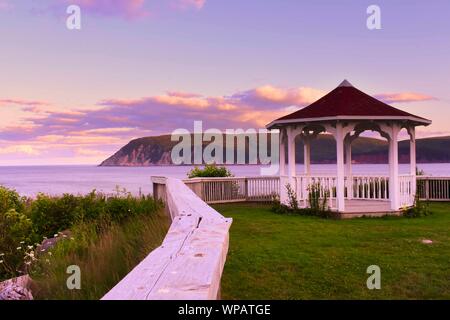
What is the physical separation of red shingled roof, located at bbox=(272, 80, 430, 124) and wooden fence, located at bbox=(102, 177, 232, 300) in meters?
12.5

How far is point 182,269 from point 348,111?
14.4 meters

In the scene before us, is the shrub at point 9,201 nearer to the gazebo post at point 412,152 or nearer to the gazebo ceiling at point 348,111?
the gazebo ceiling at point 348,111

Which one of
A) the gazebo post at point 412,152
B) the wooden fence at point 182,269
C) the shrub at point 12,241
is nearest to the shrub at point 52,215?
the shrub at point 12,241

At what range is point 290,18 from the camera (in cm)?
1936

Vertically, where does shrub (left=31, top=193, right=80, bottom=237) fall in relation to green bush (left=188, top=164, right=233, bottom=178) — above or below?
below

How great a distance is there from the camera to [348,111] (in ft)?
54.1

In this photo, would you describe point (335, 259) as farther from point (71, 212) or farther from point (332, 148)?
point (332, 148)

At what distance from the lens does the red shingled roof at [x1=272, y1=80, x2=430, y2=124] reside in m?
16.5

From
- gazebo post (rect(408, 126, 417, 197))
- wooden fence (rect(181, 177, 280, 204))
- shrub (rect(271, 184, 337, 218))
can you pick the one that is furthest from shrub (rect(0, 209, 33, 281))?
gazebo post (rect(408, 126, 417, 197))

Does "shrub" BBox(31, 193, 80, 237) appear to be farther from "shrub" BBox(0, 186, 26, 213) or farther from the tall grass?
the tall grass

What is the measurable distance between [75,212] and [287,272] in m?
8.56
